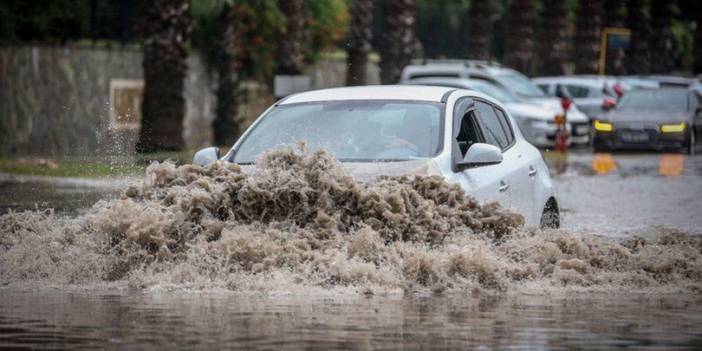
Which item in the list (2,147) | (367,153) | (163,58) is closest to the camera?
(367,153)

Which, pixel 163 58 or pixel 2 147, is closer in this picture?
pixel 163 58

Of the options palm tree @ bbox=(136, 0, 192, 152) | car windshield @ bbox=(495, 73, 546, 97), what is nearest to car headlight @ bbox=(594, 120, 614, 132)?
car windshield @ bbox=(495, 73, 546, 97)

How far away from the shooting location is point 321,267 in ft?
35.0

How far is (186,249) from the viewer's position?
11016mm

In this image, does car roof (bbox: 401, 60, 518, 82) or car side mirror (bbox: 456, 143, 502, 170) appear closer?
car side mirror (bbox: 456, 143, 502, 170)

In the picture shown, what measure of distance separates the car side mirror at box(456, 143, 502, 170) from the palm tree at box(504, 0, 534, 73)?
127ft

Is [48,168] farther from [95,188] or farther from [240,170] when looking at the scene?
[240,170]

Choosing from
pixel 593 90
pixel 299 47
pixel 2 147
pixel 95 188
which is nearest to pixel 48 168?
pixel 95 188

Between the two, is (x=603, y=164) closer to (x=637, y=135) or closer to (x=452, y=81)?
(x=452, y=81)

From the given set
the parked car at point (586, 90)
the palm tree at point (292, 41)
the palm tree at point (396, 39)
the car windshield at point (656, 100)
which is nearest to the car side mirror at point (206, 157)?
the palm tree at point (292, 41)

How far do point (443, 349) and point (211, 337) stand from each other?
1218mm

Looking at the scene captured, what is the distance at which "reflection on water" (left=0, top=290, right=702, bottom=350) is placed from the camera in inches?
322

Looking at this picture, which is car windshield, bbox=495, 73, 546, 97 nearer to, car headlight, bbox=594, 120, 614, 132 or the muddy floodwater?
car headlight, bbox=594, 120, 614, 132

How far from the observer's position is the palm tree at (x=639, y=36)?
6019 cm
